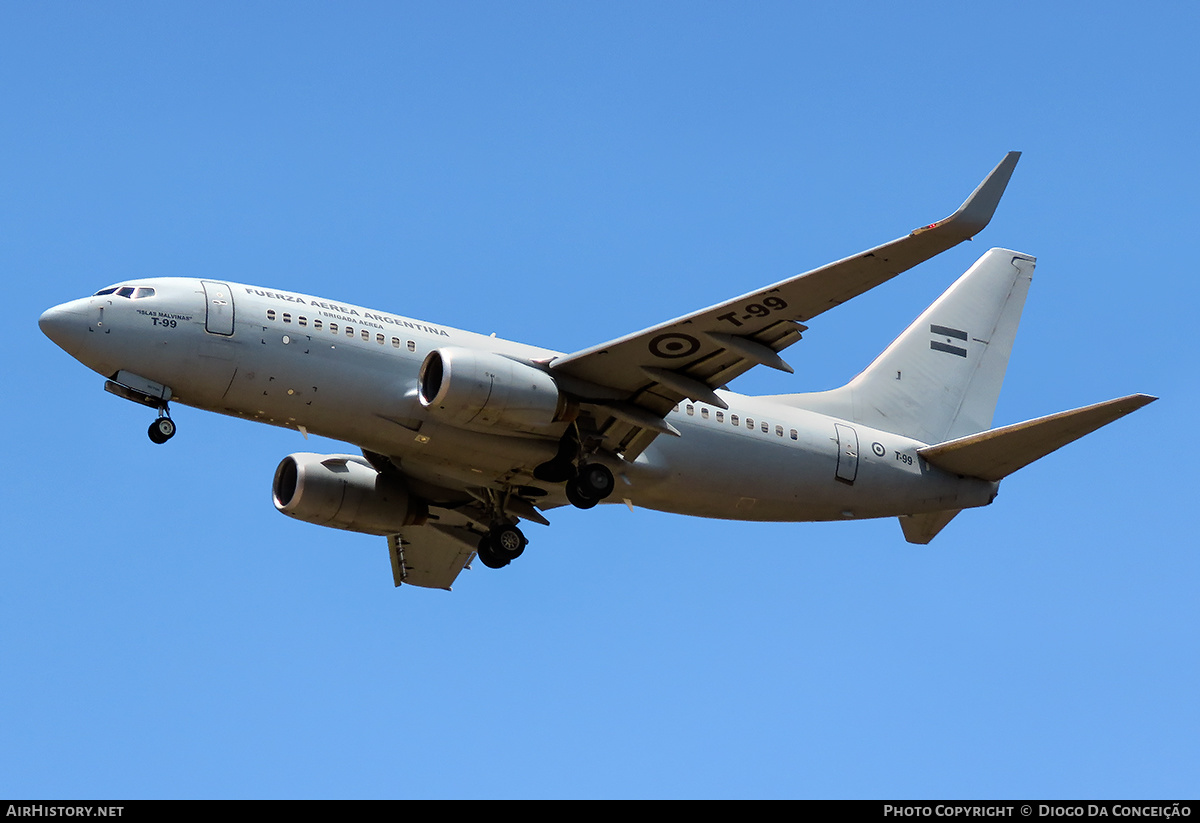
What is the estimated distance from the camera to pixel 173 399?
2862 cm

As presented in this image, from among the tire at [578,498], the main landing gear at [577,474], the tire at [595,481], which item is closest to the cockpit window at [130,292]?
the main landing gear at [577,474]

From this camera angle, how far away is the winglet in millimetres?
24047

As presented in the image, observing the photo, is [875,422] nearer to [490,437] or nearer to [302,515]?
[490,437]

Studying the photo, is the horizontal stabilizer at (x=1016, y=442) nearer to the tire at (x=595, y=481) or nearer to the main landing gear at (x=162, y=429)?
the tire at (x=595, y=481)

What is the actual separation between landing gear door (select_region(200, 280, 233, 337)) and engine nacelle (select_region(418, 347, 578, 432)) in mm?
3826

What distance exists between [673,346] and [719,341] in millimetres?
1076

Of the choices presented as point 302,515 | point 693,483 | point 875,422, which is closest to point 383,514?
point 302,515

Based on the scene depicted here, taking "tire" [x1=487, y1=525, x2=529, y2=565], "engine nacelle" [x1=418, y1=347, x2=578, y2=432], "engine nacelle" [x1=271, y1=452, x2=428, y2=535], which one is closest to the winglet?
"engine nacelle" [x1=418, y1=347, x2=578, y2=432]

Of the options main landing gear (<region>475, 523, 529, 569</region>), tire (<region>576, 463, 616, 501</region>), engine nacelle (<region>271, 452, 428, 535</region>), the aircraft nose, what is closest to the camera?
the aircraft nose

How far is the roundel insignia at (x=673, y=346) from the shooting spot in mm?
28328

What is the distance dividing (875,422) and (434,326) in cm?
1110

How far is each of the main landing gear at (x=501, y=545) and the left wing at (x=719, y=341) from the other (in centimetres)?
363

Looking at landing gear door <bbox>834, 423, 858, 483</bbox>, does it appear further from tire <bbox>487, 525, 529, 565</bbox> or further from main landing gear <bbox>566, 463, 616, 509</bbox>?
tire <bbox>487, 525, 529, 565</bbox>

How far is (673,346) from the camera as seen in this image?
28.6 meters
